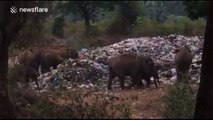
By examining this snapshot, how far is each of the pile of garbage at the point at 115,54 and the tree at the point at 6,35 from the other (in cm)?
378

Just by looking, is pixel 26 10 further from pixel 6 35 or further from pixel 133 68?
pixel 133 68

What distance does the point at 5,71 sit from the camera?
8.78 metres

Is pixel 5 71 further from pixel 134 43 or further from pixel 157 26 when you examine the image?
pixel 157 26

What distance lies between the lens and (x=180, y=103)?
750 centimetres

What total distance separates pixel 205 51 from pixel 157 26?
2193 cm

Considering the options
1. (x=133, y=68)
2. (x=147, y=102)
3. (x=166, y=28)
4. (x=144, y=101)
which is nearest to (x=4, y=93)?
(x=147, y=102)

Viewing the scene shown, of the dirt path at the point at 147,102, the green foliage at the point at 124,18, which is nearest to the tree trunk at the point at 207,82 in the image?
the dirt path at the point at 147,102

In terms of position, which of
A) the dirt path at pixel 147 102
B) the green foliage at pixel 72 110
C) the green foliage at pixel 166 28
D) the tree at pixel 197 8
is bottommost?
the dirt path at pixel 147 102

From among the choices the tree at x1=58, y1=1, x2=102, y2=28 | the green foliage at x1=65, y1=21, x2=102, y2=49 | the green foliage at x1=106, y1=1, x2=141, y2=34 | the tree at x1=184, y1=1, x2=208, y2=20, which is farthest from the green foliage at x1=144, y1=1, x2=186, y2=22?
the tree at x1=184, y1=1, x2=208, y2=20

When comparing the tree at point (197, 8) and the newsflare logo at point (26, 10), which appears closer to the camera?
the newsflare logo at point (26, 10)

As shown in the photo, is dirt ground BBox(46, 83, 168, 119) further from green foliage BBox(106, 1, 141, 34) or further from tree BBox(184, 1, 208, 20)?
green foliage BBox(106, 1, 141, 34)

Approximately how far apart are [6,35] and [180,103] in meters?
2.98

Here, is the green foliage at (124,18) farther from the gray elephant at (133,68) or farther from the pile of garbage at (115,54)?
the gray elephant at (133,68)

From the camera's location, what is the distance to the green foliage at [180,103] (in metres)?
7.10
